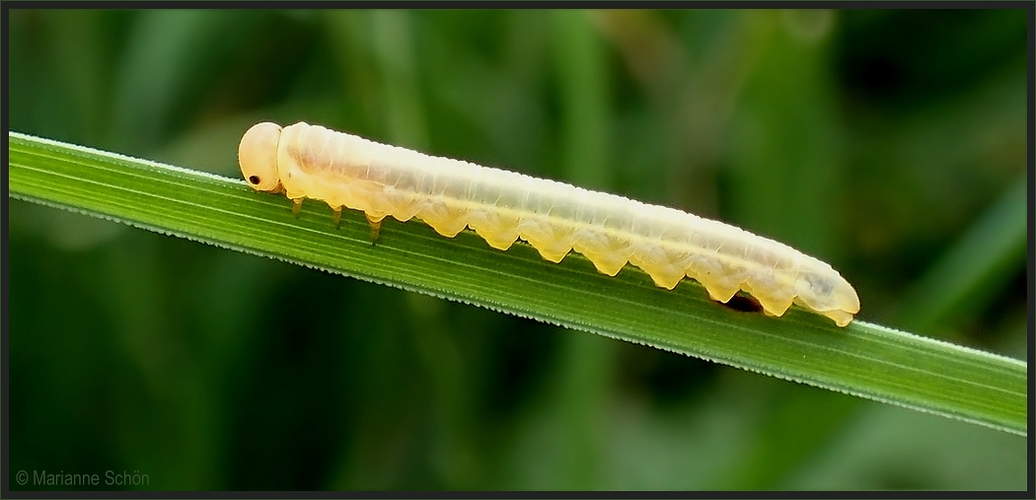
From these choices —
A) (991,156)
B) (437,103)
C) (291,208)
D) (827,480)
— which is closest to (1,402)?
(291,208)

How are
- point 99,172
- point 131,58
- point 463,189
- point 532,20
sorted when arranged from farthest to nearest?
point 532,20, point 131,58, point 463,189, point 99,172

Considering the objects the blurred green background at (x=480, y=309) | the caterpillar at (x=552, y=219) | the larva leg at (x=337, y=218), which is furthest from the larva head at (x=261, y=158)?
the blurred green background at (x=480, y=309)

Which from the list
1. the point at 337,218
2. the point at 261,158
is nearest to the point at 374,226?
the point at 337,218

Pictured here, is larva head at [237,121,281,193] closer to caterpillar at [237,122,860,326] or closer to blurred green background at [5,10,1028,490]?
caterpillar at [237,122,860,326]

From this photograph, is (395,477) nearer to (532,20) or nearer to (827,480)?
(827,480)

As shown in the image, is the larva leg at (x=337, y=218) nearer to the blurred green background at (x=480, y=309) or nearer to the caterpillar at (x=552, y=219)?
the caterpillar at (x=552, y=219)

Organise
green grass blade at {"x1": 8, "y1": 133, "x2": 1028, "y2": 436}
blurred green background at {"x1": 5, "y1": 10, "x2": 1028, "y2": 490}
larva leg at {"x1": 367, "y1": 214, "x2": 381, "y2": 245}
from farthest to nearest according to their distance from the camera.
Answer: blurred green background at {"x1": 5, "y1": 10, "x2": 1028, "y2": 490} < larva leg at {"x1": 367, "y1": 214, "x2": 381, "y2": 245} < green grass blade at {"x1": 8, "y1": 133, "x2": 1028, "y2": 436}

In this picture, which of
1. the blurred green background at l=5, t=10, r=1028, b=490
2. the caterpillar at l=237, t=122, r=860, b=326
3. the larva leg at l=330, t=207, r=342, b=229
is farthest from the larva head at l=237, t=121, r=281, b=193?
the blurred green background at l=5, t=10, r=1028, b=490
